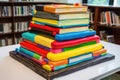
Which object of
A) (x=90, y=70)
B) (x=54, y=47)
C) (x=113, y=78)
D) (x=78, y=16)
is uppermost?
(x=78, y=16)

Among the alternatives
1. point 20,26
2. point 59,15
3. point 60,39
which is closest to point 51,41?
point 60,39

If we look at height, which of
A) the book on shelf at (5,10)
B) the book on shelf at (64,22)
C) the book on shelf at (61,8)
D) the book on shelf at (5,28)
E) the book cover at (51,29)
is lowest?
the book on shelf at (5,28)

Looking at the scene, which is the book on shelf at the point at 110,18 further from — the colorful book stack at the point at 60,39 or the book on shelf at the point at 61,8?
the book on shelf at the point at 61,8

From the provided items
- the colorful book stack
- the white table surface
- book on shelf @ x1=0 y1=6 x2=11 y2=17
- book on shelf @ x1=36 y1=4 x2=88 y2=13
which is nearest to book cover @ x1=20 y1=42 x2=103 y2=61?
the colorful book stack

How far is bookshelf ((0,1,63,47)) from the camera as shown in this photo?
3871mm

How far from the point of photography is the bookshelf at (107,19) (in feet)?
10.6

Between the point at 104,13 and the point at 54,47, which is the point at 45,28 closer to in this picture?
the point at 54,47

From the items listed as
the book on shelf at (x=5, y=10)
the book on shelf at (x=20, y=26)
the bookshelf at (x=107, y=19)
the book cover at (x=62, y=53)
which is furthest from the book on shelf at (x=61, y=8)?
the book on shelf at (x=20, y=26)

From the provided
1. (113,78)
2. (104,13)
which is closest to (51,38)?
(113,78)

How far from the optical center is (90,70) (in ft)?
3.51

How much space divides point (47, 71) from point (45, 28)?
267mm

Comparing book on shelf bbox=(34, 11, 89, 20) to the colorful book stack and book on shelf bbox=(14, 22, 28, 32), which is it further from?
book on shelf bbox=(14, 22, 28, 32)

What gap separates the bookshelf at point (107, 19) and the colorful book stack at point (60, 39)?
2.19 meters

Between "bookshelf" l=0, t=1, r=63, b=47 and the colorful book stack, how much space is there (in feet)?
9.42
